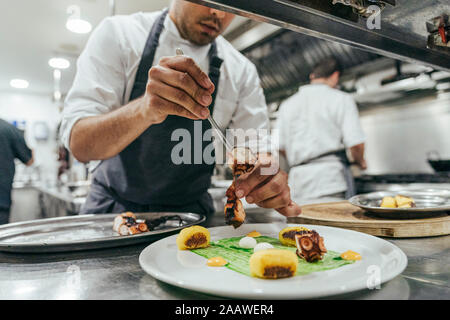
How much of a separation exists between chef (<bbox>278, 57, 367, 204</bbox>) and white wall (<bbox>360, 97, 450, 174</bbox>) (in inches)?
64.3

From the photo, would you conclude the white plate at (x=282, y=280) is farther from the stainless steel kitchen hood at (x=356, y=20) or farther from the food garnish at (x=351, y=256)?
the stainless steel kitchen hood at (x=356, y=20)

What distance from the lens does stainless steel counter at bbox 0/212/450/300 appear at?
539mm

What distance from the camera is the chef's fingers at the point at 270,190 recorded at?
1049 mm

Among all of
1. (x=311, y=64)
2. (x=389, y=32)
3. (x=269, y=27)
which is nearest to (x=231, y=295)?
(x=389, y=32)

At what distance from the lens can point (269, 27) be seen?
9.25ft

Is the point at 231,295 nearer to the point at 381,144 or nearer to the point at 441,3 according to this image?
the point at 441,3

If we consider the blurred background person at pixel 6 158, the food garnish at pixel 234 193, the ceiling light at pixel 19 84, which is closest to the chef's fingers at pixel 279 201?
the food garnish at pixel 234 193

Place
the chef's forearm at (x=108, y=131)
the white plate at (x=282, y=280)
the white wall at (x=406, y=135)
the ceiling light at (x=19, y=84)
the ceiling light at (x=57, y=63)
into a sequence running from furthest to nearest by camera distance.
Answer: the ceiling light at (x=19, y=84), the ceiling light at (x=57, y=63), the white wall at (x=406, y=135), the chef's forearm at (x=108, y=131), the white plate at (x=282, y=280)

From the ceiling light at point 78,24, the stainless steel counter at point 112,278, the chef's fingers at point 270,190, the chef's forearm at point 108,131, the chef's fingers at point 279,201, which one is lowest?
the stainless steel counter at point 112,278

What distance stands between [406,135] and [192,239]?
14.1 feet

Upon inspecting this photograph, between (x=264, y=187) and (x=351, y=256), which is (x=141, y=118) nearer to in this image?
(x=264, y=187)

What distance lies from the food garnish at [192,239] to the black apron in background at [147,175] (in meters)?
0.70

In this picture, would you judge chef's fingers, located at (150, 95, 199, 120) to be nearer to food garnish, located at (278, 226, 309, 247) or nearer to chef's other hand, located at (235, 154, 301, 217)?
chef's other hand, located at (235, 154, 301, 217)

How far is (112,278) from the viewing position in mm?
633
